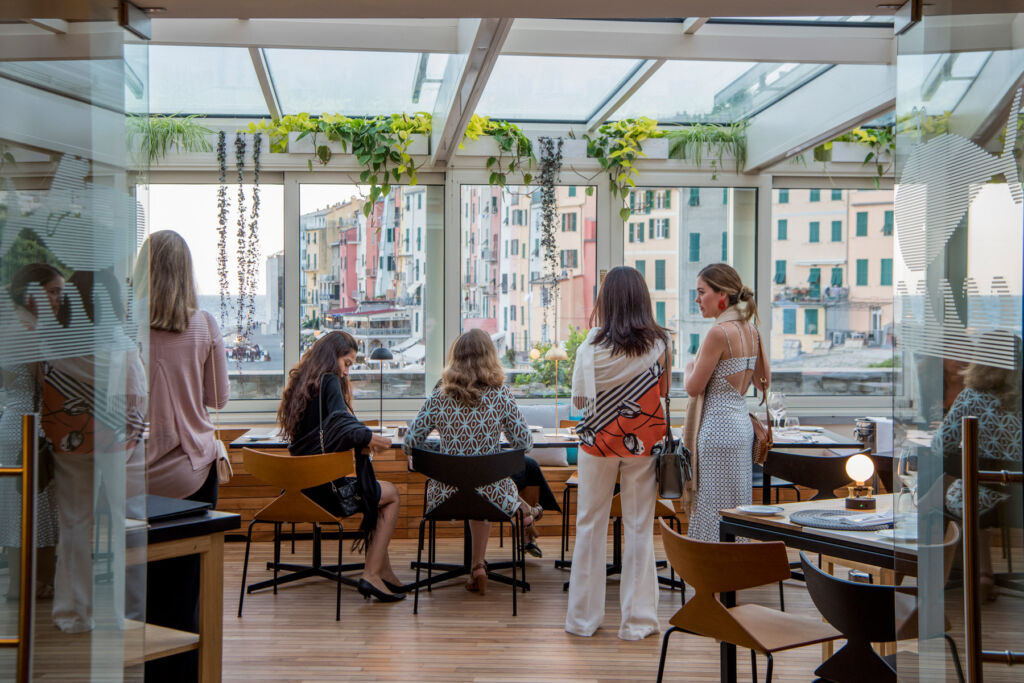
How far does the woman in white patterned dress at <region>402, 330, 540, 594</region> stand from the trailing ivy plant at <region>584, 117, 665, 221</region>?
2.87 meters

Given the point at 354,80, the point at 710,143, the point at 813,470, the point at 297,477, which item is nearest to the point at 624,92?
the point at 710,143

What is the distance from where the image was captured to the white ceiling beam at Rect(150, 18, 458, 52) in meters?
4.28

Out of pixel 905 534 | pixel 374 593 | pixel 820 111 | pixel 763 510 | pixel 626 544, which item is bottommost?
pixel 374 593

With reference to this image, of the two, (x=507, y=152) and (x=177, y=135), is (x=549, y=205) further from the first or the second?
(x=177, y=135)

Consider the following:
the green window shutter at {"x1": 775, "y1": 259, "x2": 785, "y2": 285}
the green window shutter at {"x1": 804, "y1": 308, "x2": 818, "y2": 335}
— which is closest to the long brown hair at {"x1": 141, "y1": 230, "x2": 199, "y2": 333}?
the green window shutter at {"x1": 775, "y1": 259, "x2": 785, "y2": 285}

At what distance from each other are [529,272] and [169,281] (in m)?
4.17

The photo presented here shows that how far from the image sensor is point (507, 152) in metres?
6.92

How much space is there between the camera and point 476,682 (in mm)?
3621

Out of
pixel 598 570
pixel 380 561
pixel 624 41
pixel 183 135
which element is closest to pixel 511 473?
pixel 598 570

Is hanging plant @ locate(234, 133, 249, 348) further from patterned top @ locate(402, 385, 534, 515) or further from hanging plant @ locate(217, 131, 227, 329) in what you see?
patterned top @ locate(402, 385, 534, 515)

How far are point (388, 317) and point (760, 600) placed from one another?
3.65m

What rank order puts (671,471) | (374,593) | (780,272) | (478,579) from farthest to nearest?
(780,272)
(478,579)
(374,593)
(671,471)

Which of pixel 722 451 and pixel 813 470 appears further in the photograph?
pixel 813 470

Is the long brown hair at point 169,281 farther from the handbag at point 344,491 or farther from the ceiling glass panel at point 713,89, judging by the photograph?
the ceiling glass panel at point 713,89
